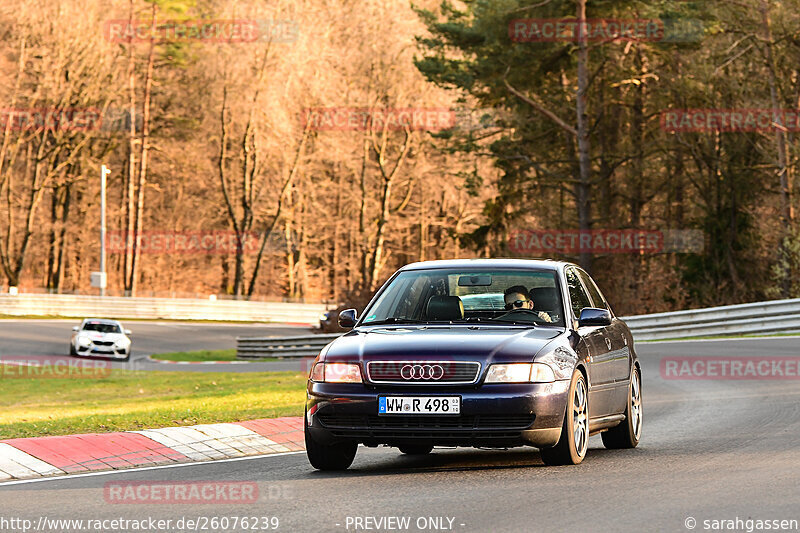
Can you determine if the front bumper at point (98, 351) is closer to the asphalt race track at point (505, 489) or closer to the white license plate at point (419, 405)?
the asphalt race track at point (505, 489)

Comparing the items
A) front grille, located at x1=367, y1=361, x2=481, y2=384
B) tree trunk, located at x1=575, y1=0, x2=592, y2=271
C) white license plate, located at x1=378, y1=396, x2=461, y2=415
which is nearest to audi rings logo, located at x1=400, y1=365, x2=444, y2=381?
front grille, located at x1=367, y1=361, x2=481, y2=384

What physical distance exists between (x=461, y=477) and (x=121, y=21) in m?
58.5

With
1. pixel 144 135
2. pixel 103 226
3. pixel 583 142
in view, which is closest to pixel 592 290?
pixel 583 142

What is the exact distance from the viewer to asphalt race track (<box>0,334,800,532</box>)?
7.44m

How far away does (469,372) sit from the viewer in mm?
9203

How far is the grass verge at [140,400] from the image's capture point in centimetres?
1317

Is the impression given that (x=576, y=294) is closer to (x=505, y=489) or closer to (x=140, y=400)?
(x=505, y=489)

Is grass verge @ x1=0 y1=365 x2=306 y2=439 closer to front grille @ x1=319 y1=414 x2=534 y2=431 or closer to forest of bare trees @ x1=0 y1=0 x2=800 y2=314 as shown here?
front grille @ x1=319 y1=414 x2=534 y2=431

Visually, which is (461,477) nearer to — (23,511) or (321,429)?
(321,429)

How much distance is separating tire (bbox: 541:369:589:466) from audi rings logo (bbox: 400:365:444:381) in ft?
3.51

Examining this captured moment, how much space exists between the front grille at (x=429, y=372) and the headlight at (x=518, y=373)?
13 cm

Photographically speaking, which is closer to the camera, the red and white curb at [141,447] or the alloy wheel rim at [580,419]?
the alloy wheel rim at [580,419]

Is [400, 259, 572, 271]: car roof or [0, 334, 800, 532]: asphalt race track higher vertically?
[400, 259, 572, 271]: car roof

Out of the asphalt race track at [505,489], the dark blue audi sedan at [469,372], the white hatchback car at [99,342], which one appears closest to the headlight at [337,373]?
the dark blue audi sedan at [469,372]
